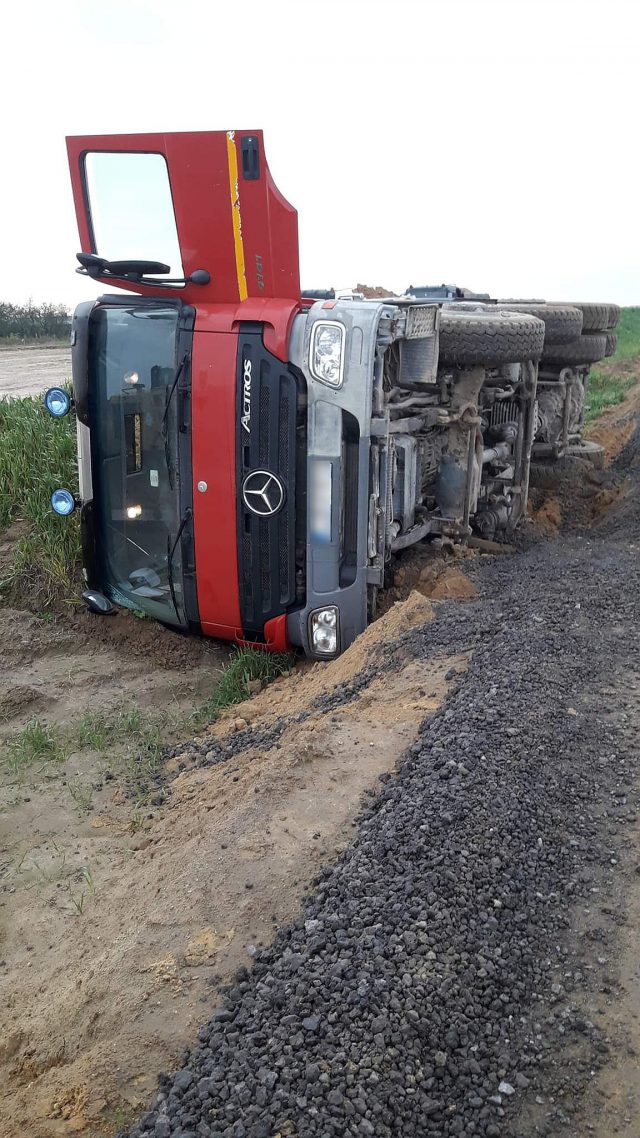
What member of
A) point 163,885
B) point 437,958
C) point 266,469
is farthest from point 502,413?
point 437,958

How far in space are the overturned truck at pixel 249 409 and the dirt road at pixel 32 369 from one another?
16.0 ft

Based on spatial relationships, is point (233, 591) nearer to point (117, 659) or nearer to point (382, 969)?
point (117, 659)

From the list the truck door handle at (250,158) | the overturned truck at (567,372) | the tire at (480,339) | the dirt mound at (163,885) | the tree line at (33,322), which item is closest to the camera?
the dirt mound at (163,885)

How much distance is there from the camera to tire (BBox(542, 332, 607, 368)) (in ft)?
22.9

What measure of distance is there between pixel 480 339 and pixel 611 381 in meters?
13.6

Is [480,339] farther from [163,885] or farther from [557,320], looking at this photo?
[163,885]

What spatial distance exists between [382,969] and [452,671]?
1.75m

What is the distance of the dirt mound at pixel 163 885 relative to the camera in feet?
6.91

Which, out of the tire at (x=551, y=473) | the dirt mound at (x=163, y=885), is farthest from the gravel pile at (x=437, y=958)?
the tire at (x=551, y=473)

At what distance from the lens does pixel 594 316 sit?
7281 millimetres

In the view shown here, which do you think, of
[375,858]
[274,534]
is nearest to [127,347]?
[274,534]

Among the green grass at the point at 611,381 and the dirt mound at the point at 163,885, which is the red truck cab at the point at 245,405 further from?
the green grass at the point at 611,381

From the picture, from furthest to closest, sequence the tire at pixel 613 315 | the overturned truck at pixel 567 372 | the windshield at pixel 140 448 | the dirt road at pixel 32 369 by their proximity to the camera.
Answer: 1. the dirt road at pixel 32 369
2. the tire at pixel 613 315
3. the overturned truck at pixel 567 372
4. the windshield at pixel 140 448

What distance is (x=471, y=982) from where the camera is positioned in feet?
6.83
